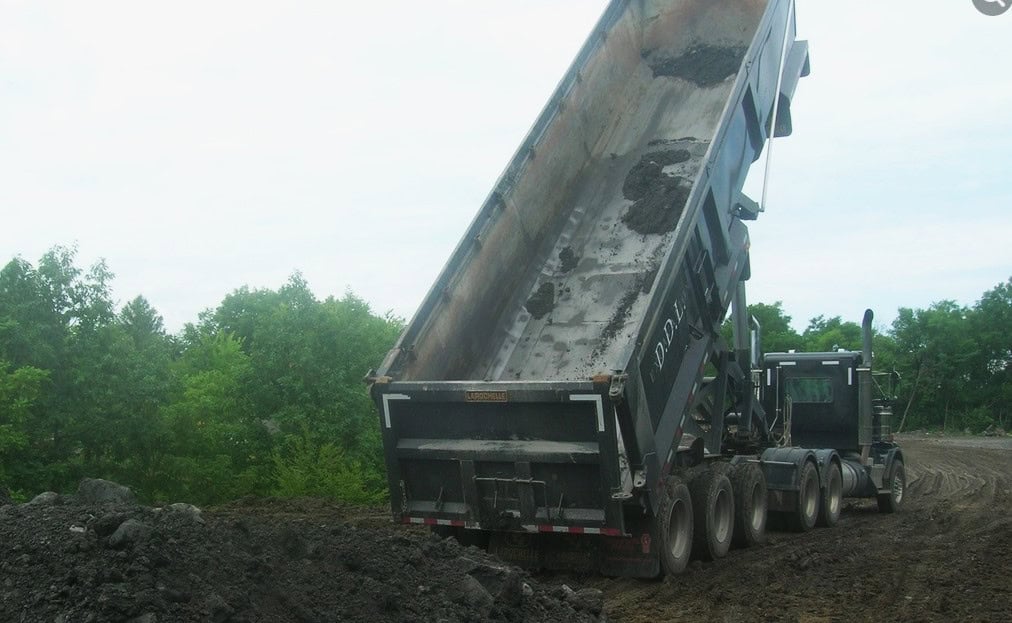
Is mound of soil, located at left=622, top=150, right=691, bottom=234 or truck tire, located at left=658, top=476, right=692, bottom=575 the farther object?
mound of soil, located at left=622, top=150, right=691, bottom=234

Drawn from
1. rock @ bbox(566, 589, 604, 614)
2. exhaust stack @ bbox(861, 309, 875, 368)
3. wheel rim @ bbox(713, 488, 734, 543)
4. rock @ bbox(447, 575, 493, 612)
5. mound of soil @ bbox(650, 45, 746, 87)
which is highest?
mound of soil @ bbox(650, 45, 746, 87)

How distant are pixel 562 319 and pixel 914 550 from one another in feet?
14.5

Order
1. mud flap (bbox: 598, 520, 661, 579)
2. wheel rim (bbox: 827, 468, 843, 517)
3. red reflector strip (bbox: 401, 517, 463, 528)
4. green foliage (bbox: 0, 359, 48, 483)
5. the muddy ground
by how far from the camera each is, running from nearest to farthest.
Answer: the muddy ground < mud flap (bbox: 598, 520, 661, 579) < red reflector strip (bbox: 401, 517, 463, 528) < wheel rim (bbox: 827, 468, 843, 517) < green foliage (bbox: 0, 359, 48, 483)

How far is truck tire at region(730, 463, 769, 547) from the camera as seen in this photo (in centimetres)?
1015

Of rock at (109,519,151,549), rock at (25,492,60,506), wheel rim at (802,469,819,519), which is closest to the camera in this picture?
rock at (109,519,151,549)

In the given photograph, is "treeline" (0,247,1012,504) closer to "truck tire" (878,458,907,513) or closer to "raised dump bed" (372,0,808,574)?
"truck tire" (878,458,907,513)

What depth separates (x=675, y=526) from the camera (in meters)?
8.77

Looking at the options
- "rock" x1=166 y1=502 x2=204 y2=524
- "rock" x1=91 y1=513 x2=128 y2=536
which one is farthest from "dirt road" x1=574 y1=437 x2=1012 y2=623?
"rock" x1=91 y1=513 x2=128 y2=536

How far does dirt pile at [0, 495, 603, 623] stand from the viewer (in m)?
5.04

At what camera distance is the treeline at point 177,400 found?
14594mm

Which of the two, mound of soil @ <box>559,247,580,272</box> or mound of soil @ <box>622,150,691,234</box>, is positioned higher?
mound of soil @ <box>622,150,691,234</box>

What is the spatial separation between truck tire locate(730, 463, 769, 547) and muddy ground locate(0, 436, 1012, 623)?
0.18 meters

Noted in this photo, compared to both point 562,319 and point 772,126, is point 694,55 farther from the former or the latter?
point 562,319

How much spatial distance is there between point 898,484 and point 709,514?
7082mm
